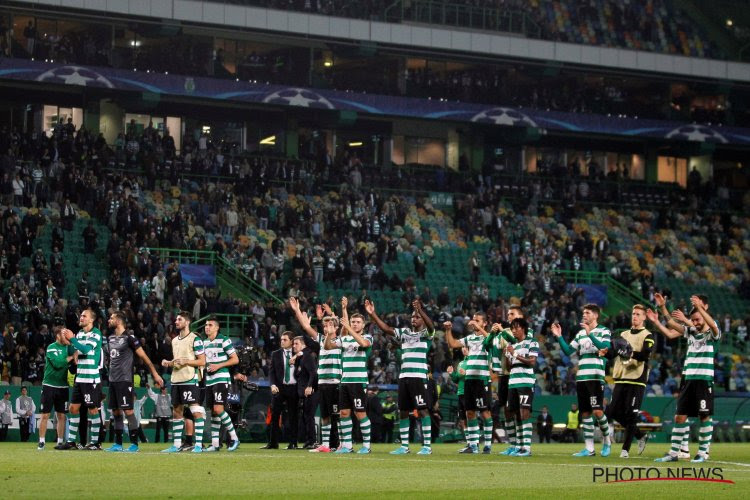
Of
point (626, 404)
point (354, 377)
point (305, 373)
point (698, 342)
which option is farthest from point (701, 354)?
point (305, 373)

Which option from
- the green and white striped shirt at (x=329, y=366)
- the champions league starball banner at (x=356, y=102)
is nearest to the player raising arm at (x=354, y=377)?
the green and white striped shirt at (x=329, y=366)

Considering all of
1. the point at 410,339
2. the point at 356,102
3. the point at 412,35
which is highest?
the point at 412,35

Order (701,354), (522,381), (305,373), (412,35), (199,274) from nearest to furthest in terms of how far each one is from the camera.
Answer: (701,354)
(522,381)
(305,373)
(199,274)
(412,35)

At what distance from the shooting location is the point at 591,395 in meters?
23.4

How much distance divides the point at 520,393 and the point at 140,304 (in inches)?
758

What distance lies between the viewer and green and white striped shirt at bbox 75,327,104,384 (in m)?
23.5

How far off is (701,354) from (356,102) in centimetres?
3732

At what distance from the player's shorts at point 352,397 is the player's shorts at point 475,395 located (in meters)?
1.91

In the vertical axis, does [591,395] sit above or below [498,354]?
below

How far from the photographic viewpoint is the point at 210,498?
13.6m

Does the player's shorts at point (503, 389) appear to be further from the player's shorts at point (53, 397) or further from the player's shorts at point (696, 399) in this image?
the player's shorts at point (53, 397)

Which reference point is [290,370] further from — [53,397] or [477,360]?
[53,397]

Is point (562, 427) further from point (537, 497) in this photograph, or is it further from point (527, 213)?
point (537, 497)

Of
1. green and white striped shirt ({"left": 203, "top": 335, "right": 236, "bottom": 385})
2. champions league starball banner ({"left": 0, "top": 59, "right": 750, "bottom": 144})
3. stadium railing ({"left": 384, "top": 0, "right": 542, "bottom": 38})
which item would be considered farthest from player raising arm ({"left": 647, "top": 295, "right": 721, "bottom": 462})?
stadium railing ({"left": 384, "top": 0, "right": 542, "bottom": 38})
